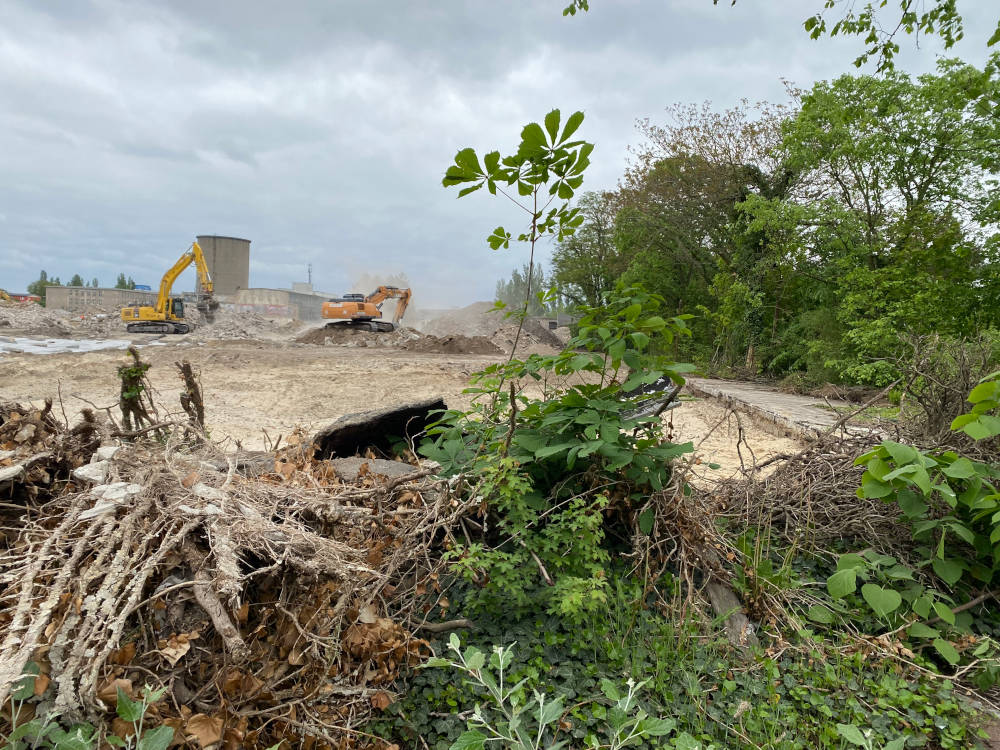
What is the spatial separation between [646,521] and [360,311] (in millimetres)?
26606

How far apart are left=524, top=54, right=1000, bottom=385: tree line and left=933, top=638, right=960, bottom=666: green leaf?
5.22 m

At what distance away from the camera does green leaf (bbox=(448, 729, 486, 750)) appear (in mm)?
1647

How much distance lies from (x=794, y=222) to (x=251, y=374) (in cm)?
1381

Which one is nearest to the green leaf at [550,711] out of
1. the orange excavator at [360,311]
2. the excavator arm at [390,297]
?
the orange excavator at [360,311]

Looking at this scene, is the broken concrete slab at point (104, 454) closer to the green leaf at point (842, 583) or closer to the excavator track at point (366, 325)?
the green leaf at point (842, 583)

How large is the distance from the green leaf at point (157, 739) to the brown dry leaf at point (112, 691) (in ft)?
0.64

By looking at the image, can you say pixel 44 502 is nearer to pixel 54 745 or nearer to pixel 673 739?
pixel 54 745

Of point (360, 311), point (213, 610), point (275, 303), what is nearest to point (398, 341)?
point (360, 311)

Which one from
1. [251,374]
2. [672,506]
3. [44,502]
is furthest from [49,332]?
[672,506]

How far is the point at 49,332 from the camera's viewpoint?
2447 centimetres

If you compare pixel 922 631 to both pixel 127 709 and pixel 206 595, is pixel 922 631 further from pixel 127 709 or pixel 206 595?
pixel 127 709

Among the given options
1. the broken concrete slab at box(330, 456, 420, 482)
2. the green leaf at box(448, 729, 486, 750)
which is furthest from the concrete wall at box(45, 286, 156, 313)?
the green leaf at box(448, 729, 486, 750)

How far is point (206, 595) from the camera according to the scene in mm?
1857

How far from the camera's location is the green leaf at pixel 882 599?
232cm
